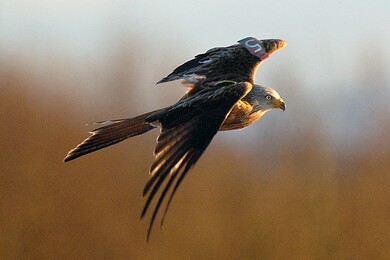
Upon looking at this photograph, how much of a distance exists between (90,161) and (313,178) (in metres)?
4.80

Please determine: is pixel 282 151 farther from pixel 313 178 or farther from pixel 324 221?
pixel 324 221

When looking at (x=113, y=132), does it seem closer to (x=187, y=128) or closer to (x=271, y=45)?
(x=187, y=128)

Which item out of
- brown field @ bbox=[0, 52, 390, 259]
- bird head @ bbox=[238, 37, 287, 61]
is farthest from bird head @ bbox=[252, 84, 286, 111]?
brown field @ bbox=[0, 52, 390, 259]

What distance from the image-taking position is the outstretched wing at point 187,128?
5.24m

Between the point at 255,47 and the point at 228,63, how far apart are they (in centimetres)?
33

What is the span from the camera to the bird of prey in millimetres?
5277

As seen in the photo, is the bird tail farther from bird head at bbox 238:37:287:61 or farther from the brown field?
the brown field

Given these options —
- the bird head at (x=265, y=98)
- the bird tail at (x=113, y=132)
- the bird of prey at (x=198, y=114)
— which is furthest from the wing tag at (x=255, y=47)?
the bird tail at (x=113, y=132)

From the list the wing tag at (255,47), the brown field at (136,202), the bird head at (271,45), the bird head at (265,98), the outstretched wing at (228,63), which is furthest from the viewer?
the brown field at (136,202)

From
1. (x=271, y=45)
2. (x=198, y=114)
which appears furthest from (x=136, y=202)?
(x=198, y=114)

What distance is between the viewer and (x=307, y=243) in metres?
18.1

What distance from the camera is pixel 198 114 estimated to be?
5719 mm

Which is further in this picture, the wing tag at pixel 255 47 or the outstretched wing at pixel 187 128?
the wing tag at pixel 255 47

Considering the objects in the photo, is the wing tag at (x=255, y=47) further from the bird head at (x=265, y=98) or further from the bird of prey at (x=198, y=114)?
the bird head at (x=265, y=98)
